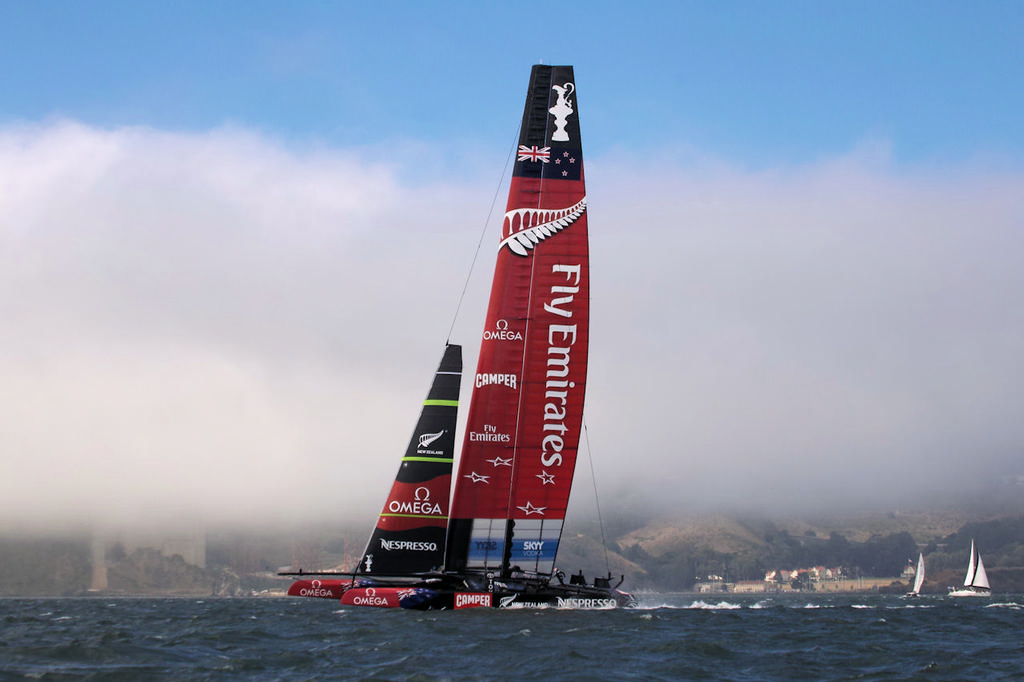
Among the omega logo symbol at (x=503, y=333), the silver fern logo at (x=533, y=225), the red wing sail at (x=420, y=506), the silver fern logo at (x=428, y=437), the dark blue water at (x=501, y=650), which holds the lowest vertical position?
the dark blue water at (x=501, y=650)

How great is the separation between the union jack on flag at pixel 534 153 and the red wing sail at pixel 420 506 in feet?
35.5

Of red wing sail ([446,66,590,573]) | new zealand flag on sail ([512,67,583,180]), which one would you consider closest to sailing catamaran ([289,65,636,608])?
red wing sail ([446,66,590,573])

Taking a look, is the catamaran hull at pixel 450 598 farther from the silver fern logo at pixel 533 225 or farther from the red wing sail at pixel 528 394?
the silver fern logo at pixel 533 225

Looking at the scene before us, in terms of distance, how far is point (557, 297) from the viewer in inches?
1587

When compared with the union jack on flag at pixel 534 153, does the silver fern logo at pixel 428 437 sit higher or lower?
lower

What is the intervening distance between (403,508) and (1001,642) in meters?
21.7

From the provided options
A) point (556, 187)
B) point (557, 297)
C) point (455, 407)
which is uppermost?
point (556, 187)

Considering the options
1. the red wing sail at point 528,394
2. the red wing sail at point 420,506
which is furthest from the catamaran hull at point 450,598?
the red wing sail at point 528,394

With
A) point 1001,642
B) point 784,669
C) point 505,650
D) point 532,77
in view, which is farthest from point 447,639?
point 532,77

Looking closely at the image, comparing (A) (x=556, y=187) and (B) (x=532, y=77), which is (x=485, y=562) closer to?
(A) (x=556, y=187)

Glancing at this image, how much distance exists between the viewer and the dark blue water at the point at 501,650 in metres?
21.0

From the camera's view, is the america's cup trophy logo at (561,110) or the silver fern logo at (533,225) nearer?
the silver fern logo at (533,225)

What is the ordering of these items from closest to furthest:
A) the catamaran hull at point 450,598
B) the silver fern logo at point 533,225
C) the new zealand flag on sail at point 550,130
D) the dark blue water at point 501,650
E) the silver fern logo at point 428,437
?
the dark blue water at point 501,650
the catamaran hull at point 450,598
the silver fern logo at point 428,437
the silver fern logo at point 533,225
the new zealand flag on sail at point 550,130

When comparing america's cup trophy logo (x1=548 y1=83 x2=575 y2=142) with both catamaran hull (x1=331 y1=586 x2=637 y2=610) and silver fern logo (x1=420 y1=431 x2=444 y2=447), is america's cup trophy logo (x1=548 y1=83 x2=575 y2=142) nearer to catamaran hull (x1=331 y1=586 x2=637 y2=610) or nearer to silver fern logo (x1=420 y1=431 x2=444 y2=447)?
silver fern logo (x1=420 y1=431 x2=444 y2=447)
